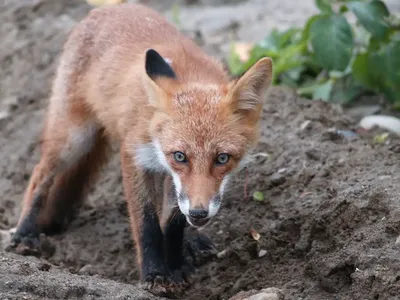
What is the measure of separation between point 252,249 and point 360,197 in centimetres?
107

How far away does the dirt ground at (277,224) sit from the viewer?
560 cm

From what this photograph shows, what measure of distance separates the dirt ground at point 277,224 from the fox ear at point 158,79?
138 cm

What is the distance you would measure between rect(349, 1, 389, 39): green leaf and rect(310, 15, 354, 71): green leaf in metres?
0.22

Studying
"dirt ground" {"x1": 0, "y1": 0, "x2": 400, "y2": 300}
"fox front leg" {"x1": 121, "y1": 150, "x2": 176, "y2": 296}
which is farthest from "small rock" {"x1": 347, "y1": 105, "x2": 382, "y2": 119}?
"fox front leg" {"x1": 121, "y1": 150, "x2": 176, "y2": 296}

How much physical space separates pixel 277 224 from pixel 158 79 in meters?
1.68

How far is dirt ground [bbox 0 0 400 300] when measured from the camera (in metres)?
5.60

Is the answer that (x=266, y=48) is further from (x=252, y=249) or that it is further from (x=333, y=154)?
(x=252, y=249)

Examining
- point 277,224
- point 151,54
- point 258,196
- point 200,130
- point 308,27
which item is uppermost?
point 151,54

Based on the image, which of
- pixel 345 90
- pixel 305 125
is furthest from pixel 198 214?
pixel 345 90

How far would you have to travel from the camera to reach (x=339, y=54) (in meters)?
8.27

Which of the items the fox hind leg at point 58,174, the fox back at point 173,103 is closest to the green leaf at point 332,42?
the fox back at point 173,103

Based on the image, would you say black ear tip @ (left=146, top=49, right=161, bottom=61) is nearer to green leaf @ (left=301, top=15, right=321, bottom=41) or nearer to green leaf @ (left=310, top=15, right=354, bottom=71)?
green leaf @ (left=310, top=15, right=354, bottom=71)

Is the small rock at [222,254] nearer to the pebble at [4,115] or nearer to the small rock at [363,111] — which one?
the small rock at [363,111]

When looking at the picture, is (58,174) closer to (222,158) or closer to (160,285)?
(160,285)
